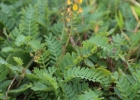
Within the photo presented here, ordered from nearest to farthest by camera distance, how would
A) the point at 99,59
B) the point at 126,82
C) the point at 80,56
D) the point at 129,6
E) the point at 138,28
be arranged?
the point at 126,82, the point at 80,56, the point at 99,59, the point at 138,28, the point at 129,6

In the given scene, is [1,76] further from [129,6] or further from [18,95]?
[129,6]

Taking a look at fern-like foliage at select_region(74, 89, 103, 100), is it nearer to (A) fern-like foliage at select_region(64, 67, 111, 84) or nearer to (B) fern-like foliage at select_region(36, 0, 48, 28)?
(A) fern-like foliage at select_region(64, 67, 111, 84)

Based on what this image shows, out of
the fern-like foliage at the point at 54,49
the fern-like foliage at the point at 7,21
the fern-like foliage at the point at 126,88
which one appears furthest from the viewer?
the fern-like foliage at the point at 7,21

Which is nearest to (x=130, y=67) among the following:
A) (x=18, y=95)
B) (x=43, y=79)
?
(x=43, y=79)

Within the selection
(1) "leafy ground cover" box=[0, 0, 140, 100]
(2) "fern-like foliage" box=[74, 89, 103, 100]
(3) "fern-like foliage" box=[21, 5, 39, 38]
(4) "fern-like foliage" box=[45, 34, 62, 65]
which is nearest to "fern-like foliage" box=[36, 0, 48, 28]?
(1) "leafy ground cover" box=[0, 0, 140, 100]

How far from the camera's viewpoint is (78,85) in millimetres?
1723

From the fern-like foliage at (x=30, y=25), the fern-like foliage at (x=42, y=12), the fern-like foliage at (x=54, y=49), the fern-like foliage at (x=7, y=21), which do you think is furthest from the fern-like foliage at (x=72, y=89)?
the fern-like foliage at (x=7, y=21)

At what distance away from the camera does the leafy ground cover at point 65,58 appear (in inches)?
65.1

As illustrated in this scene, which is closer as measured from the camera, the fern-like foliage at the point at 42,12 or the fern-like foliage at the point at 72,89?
the fern-like foliage at the point at 72,89

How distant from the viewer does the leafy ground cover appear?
1.65 m

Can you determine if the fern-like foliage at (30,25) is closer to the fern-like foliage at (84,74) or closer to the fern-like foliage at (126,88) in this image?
the fern-like foliage at (84,74)

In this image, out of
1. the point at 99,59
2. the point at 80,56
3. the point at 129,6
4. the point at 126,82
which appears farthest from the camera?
the point at 129,6

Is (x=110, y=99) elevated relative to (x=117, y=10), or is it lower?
lower

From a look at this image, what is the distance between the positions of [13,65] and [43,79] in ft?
0.85
